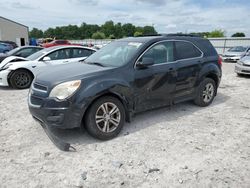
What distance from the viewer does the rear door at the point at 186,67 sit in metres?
5.10

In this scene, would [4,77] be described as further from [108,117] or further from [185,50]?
[185,50]

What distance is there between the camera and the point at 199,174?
3119 mm

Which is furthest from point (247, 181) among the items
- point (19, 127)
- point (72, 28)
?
point (72, 28)

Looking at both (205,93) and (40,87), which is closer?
(40,87)

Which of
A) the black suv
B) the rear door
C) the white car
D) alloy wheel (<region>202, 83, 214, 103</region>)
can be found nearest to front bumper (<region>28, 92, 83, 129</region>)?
the black suv

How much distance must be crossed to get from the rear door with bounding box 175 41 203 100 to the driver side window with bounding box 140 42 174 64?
19 cm

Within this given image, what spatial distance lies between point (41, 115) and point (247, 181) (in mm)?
2957

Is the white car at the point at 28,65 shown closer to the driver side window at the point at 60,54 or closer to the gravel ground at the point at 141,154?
the driver side window at the point at 60,54

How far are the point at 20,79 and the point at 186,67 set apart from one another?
17.8ft

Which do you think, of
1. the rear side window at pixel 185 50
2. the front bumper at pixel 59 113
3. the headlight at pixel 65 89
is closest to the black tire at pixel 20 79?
the front bumper at pixel 59 113

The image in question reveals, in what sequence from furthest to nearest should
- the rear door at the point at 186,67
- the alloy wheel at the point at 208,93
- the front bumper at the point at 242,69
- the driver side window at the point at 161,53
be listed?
the front bumper at the point at 242,69 → the alloy wheel at the point at 208,93 → the rear door at the point at 186,67 → the driver side window at the point at 161,53

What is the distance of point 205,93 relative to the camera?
5.82m

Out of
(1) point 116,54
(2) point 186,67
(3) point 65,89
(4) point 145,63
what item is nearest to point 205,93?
(2) point 186,67

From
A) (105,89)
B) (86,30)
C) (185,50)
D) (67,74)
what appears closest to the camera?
(105,89)
